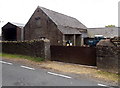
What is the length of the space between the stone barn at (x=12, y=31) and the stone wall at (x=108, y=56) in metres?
22.0

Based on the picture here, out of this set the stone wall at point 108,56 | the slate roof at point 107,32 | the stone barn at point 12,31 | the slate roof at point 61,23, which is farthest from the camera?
the slate roof at point 107,32

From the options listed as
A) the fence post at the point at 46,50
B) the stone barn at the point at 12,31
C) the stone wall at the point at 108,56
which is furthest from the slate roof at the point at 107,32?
the stone wall at the point at 108,56

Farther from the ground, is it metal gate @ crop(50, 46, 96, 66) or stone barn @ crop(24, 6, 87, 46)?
stone barn @ crop(24, 6, 87, 46)

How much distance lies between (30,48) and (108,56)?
8370mm

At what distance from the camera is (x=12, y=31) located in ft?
101

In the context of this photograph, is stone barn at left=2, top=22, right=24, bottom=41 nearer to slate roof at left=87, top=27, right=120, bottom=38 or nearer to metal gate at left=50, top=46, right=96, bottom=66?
metal gate at left=50, top=46, right=96, bottom=66

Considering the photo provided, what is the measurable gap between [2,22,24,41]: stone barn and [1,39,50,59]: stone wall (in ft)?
35.1

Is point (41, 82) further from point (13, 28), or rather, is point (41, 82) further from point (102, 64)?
point (13, 28)

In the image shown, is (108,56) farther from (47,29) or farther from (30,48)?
(47,29)

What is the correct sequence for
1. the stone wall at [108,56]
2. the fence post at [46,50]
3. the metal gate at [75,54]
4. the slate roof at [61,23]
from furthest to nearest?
the slate roof at [61,23] → the fence post at [46,50] → the metal gate at [75,54] → the stone wall at [108,56]

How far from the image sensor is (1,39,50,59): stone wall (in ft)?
42.1

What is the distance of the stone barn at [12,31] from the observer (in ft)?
93.5

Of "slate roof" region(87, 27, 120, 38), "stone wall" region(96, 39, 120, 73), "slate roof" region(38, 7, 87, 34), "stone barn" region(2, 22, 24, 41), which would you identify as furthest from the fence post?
"slate roof" region(87, 27, 120, 38)

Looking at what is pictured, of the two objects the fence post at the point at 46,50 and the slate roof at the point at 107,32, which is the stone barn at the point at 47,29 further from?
the slate roof at the point at 107,32
